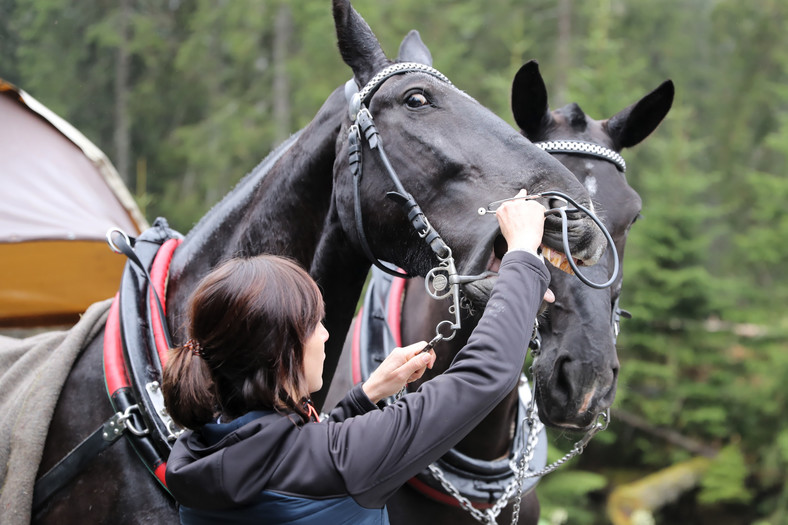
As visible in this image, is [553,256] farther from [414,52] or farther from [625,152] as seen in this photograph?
[625,152]

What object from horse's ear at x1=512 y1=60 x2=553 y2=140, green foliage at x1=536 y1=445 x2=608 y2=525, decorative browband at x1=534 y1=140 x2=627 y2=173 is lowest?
green foliage at x1=536 y1=445 x2=608 y2=525

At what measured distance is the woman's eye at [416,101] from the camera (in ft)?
6.32

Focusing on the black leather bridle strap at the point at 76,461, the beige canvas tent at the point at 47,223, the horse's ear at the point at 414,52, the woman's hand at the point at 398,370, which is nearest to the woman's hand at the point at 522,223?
the woman's hand at the point at 398,370

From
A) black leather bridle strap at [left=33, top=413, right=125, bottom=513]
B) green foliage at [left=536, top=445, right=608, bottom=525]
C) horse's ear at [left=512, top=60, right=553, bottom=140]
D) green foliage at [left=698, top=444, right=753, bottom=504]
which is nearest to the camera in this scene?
black leather bridle strap at [left=33, top=413, right=125, bottom=513]

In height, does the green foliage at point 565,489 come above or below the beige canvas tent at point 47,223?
below

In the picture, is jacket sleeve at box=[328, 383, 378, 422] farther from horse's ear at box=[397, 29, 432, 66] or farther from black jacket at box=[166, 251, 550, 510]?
horse's ear at box=[397, 29, 432, 66]

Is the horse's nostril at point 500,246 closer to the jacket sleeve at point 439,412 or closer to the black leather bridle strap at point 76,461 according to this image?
the jacket sleeve at point 439,412

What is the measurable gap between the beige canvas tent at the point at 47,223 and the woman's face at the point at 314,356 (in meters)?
2.37

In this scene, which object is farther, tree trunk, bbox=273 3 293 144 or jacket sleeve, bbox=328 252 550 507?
tree trunk, bbox=273 3 293 144

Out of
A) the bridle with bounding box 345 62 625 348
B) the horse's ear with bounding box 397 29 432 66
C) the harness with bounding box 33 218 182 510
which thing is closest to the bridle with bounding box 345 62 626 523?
the bridle with bounding box 345 62 625 348

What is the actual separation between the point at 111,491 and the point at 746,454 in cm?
1207

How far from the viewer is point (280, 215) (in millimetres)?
2199

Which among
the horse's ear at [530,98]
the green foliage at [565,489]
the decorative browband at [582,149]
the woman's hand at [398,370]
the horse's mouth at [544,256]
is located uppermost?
the horse's ear at [530,98]

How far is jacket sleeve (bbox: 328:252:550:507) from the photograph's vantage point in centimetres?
137
